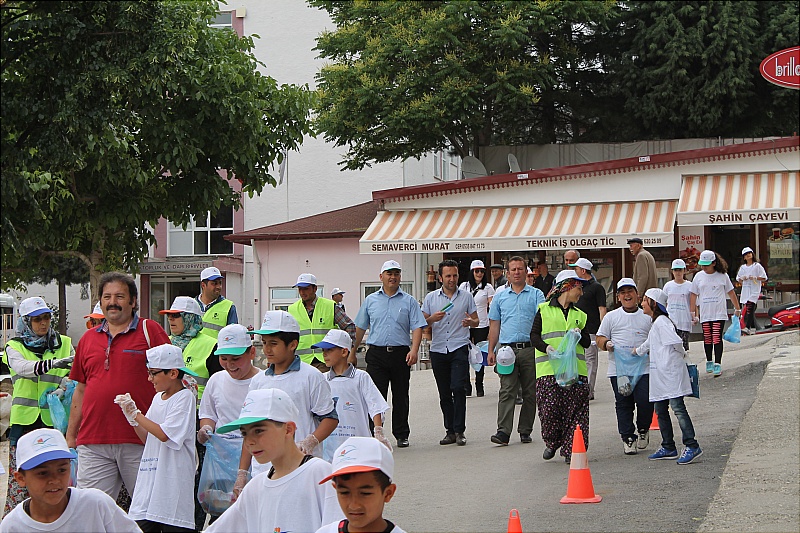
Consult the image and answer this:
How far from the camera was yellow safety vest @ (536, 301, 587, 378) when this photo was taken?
1046 centimetres

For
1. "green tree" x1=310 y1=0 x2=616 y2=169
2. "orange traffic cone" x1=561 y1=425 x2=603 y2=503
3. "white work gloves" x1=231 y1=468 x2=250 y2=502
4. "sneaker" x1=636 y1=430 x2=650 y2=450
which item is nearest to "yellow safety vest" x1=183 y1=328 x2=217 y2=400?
"white work gloves" x1=231 y1=468 x2=250 y2=502

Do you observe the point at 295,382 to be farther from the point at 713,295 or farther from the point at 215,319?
the point at 713,295

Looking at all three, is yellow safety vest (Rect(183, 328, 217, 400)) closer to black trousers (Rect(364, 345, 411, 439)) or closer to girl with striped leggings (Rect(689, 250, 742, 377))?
black trousers (Rect(364, 345, 411, 439))

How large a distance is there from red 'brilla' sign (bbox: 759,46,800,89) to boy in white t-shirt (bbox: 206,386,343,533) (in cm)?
322

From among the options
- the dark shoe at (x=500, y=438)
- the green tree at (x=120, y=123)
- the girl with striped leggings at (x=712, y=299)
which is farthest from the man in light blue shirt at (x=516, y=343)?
the girl with striped leggings at (x=712, y=299)

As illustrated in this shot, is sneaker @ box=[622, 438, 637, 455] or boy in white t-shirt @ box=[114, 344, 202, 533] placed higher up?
boy in white t-shirt @ box=[114, 344, 202, 533]

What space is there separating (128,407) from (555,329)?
5.16m

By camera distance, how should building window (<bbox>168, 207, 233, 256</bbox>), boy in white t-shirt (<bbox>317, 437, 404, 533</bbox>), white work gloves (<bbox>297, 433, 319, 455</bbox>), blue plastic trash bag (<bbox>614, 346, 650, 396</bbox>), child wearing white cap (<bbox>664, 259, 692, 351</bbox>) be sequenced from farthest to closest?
building window (<bbox>168, 207, 233, 256</bbox>) < child wearing white cap (<bbox>664, 259, 692, 351</bbox>) < blue plastic trash bag (<bbox>614, 346, 650, 396</bbox>) < white work gloves (<bbox>297, 433, 319, 455</bbox>) < boy in white t-shirt (<bbox>317, 437, 404, 533</bbox>)

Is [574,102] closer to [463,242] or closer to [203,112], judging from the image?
[463,242]

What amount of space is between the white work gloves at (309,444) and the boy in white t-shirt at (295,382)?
0.19ft

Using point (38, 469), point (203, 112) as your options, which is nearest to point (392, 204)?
point (203, 112)

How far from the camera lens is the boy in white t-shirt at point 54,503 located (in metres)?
4.64

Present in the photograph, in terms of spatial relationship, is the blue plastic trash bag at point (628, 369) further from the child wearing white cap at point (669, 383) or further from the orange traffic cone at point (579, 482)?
the orange traffic cone at point (579, 482)

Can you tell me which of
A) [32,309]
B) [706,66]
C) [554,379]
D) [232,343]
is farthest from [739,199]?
[232,343]
